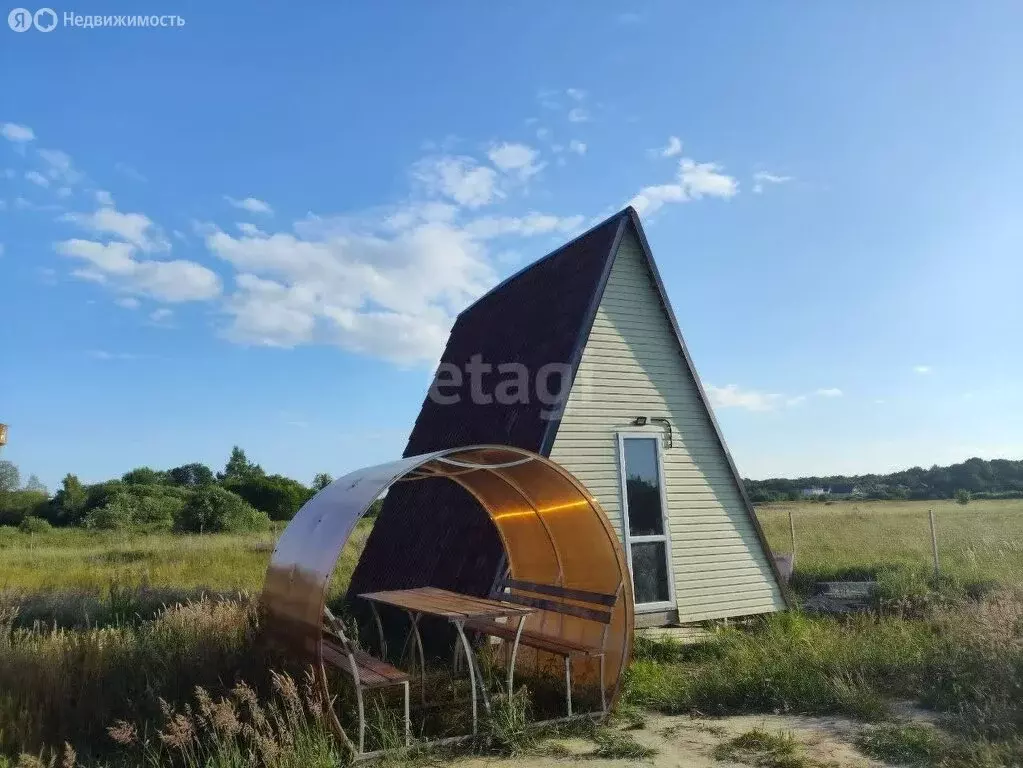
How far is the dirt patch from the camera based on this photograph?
17.9 ft

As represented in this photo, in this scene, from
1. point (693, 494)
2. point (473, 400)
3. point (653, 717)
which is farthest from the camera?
point (473, 400)

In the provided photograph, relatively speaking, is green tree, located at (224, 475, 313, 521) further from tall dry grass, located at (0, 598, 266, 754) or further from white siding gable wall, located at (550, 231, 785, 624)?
tall dry grass, located at (0, 598, 266, 754)

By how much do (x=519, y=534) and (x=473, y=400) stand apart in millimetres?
4302

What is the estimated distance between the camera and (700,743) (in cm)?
594

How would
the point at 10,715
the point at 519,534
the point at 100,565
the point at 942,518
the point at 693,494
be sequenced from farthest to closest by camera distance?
1. the point at 942,518
2. the point at 100,565
3. the point at 693,494
4. the point at 519,534
5. the point at 10,715

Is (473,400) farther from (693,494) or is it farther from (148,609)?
(148,609)

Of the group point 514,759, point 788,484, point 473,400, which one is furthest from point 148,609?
point 788,484

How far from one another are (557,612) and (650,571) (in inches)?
125

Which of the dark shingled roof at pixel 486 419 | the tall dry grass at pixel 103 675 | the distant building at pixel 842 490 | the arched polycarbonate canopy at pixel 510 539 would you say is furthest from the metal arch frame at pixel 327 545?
the distant building at pixel 842 490

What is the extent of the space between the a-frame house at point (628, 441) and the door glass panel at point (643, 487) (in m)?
0.02

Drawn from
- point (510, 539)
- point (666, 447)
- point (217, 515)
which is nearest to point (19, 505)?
point (217, 515)

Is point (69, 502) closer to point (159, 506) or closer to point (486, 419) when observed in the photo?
point (159, 506)

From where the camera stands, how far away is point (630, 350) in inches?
420

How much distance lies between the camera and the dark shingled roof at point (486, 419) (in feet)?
32.4
